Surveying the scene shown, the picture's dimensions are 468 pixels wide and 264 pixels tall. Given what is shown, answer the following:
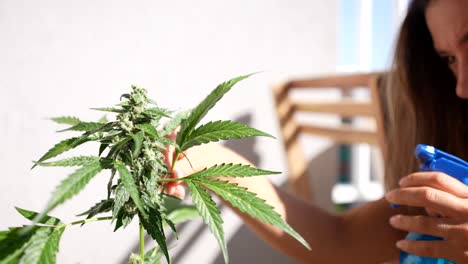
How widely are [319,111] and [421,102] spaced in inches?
15.6

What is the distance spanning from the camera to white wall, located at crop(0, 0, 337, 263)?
61cm

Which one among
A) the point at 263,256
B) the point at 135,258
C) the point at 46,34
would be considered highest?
the point at 46,34

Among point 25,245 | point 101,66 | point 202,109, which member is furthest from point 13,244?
point 101,66

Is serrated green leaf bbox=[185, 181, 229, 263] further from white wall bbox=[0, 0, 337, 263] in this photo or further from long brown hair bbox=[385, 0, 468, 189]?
long brown hair bbox=[385, 0, 468, 189]

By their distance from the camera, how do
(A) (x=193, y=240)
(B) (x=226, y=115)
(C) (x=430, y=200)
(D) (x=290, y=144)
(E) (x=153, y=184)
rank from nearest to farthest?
(E) (x=153, y=184) < (C) (x=430, y=200) < (A) (x=193, y=240) < (B) (x=226, y=115) < (D) (x=290, y=144)

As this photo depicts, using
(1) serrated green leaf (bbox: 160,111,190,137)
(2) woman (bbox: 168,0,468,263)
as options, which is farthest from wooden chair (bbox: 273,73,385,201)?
(1) serrated green leaf (bbox: 160,111,190,137)

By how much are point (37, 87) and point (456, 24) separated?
0.59 m

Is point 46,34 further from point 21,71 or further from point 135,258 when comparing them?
point 135,258

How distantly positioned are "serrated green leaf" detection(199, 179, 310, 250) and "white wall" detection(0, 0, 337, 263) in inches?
14.6

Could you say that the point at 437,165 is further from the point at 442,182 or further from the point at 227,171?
the point at 227,171

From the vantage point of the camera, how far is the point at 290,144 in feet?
3.79

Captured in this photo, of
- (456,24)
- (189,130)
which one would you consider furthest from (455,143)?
(189,130)

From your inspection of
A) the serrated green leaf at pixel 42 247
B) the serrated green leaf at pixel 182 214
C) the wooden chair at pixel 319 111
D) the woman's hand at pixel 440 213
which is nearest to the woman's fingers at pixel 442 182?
the woman's hand at pixel 440 213

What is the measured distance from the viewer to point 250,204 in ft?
0.66
